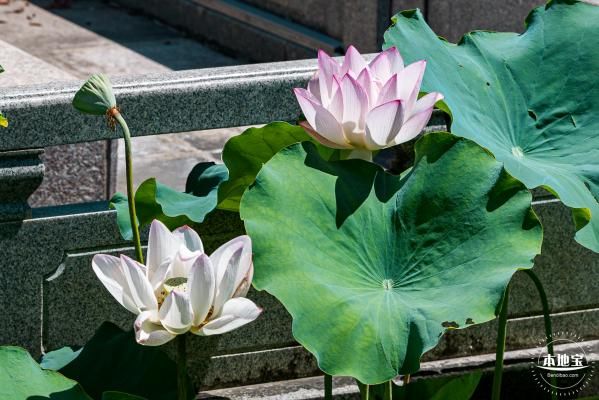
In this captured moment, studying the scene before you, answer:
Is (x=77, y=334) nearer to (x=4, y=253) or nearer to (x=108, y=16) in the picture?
(x=4, y=253)

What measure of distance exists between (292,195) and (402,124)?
28 cm

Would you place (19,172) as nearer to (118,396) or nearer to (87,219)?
(87,219)

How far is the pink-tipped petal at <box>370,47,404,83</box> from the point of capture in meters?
2.67

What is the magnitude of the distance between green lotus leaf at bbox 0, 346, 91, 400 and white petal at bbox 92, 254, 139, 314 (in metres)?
0.29

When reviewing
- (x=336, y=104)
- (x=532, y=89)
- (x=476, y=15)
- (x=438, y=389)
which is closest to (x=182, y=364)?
(x=336, y=104)

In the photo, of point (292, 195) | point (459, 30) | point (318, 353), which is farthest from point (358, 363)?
point (459, 30)

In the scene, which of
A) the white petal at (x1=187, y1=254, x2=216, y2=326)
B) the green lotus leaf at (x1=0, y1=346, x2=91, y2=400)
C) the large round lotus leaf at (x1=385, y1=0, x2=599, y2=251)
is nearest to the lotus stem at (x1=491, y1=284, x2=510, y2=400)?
the large round lotus leaf at (x1=385, y1=0, x2=599, y2=251)

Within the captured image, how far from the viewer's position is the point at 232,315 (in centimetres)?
241

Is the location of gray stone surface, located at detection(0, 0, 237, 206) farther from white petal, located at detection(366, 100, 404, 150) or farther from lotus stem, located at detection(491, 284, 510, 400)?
white petal, located at detection(366, 100, 404, 150)

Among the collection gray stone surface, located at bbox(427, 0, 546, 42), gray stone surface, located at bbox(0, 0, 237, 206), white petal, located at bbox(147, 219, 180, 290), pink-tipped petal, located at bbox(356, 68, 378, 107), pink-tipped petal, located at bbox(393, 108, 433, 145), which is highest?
pink-tipped petal, located at bbox(356, 68, 378, 107)

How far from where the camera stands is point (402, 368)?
2484 millimetres

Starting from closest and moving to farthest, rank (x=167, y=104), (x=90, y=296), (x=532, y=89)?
1. (x=532, y=89)
2. (x=167, y=104)
3. (x=90, y=296)

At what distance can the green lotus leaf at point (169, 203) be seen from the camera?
119 inches

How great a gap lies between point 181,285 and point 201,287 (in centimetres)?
9
